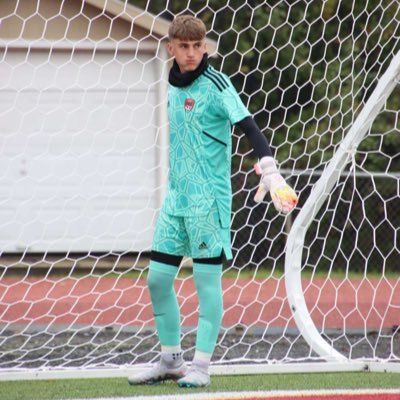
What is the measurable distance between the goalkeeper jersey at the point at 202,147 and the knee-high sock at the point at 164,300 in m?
0.27

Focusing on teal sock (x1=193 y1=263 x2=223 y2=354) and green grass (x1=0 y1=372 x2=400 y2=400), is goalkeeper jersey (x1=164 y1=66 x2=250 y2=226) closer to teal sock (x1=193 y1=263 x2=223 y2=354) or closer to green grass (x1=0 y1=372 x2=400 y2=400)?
teal sock (x1=193 y1=263 x2=223 y2=354)

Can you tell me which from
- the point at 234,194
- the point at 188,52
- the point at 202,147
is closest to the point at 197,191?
the point at 202,147

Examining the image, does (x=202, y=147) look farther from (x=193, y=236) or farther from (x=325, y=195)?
(x=325, y=195)

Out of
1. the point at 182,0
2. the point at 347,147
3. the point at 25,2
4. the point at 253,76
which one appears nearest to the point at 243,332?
the point at 347,147

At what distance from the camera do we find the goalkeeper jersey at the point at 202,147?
18.8ft

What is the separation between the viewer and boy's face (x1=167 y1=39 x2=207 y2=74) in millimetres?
5691

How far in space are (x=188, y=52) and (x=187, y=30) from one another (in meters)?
0.10

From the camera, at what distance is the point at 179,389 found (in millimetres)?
5688

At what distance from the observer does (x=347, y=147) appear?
6.88 m

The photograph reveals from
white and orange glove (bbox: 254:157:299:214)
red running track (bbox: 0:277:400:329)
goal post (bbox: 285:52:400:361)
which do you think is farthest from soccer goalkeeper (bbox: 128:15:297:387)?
red running track (bbox: 0:277:400:329)

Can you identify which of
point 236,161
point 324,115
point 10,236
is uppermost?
point 324,115

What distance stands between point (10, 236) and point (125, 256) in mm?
3061

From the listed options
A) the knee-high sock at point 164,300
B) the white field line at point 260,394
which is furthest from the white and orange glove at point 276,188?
the white field line at point 260,394

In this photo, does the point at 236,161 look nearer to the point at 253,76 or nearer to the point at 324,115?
the point at 253,76
